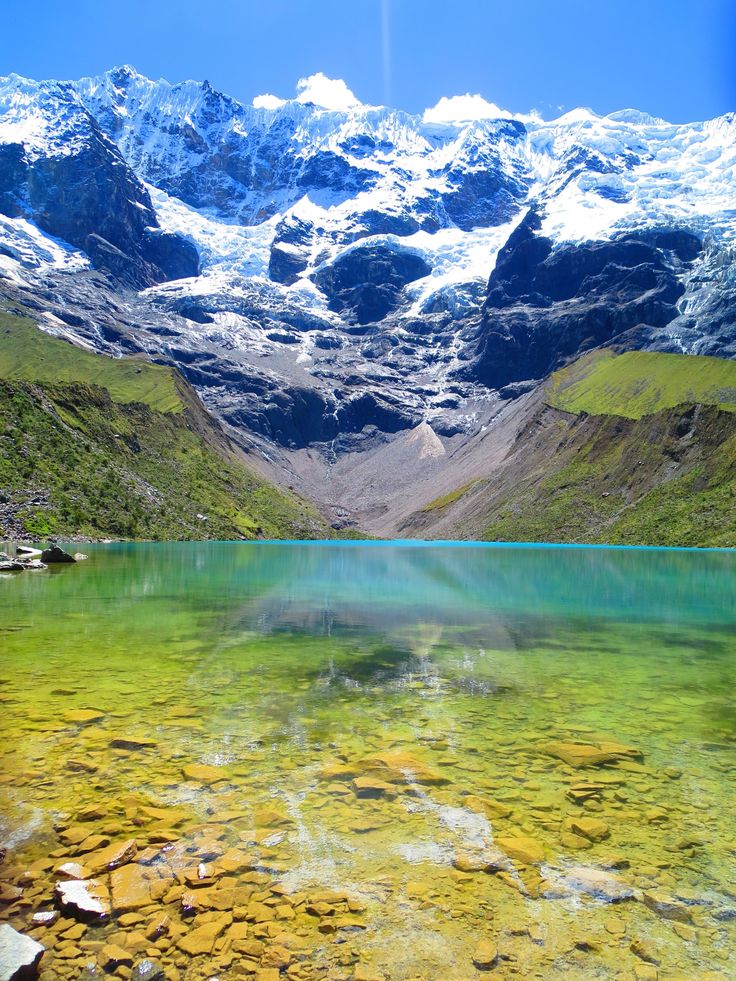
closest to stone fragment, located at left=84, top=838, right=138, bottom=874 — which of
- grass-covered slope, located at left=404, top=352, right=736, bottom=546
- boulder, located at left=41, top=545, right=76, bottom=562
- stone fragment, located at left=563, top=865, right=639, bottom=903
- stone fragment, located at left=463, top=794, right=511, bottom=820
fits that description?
stone fragment, located at left=463, top=794, right=511, bottom=820

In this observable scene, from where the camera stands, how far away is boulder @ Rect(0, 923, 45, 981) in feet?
21.4

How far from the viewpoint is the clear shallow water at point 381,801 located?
7.63m

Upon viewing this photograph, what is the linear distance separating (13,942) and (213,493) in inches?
7612

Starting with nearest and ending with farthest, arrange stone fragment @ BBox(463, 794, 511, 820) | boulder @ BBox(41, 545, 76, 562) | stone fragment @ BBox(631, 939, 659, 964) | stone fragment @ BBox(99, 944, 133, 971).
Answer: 1. stone fragment @ BBox(99, 944, 133, 971)
2. stone fragment @ BBox(631, 939, 659, 964)
3. stone fragment @ BBox(463, 794, 511, 820)
4. boulder @ BBox(41, 545, 76, 562)

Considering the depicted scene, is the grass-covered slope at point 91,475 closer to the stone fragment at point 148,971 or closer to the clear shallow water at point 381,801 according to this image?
the clear shallow water at point 381,801

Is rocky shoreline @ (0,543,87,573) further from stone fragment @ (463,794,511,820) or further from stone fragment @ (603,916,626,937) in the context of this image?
stone fragment @ (603,916,626,937)

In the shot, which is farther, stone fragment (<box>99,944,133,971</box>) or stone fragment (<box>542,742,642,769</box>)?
stone fragment (<box>542,742,642,769</box>)

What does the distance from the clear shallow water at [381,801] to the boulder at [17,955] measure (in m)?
0.31

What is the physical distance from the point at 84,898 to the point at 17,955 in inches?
53.6

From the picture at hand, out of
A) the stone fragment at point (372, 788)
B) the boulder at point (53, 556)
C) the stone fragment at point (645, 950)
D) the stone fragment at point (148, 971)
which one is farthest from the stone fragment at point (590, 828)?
the boulder at point (53, 556)

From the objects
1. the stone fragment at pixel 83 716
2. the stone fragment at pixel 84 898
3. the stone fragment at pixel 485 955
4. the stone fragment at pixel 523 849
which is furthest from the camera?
the stone fragment at pixel 83 716

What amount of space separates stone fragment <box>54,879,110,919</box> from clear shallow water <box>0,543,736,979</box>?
14 centimetres

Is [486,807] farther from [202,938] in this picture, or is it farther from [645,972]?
[202,938]

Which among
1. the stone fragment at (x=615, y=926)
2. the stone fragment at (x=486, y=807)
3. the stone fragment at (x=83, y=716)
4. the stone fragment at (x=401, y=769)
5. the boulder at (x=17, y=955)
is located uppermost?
the boulder at (x=17, y=955)
